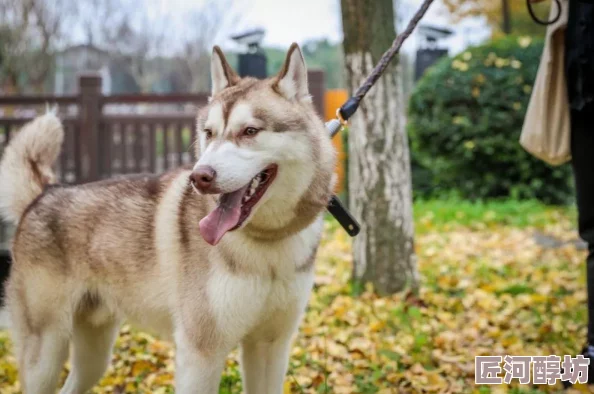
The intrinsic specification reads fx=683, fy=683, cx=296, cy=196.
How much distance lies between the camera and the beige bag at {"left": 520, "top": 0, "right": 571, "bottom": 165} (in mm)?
3465

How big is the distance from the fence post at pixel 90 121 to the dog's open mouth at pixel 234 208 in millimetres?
6701

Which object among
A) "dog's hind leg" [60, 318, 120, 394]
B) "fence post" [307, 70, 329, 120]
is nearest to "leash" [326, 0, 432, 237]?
"dog's hind leg" [60, 318, 120, 394]

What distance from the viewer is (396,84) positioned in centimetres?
491

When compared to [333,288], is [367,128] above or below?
above

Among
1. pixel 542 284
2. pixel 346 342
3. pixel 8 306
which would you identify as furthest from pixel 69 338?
pixel 542 284

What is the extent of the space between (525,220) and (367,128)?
4.14 m

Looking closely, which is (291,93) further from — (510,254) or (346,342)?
(510,254)

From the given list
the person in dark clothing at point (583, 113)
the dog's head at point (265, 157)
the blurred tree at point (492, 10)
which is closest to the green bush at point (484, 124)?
the person in dark clothing at point (583, 113)

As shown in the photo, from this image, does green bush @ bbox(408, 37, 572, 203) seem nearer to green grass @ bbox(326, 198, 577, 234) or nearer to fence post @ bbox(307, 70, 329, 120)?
green grass @ bbox(326, 198, 577, 234)

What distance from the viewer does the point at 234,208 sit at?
2.34 metres

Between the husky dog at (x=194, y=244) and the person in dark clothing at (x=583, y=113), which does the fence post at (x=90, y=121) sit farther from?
the person in dark clothing at (x=583, y=113)

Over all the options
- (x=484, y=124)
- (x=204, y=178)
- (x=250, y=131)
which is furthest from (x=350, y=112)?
(x=484, y=124)

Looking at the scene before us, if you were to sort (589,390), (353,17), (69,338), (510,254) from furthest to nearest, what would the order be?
1. (510,254)
2. (353,17)
3. (589,390)
4. (69,338)

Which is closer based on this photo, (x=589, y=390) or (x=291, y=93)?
(x=291, y=93)
